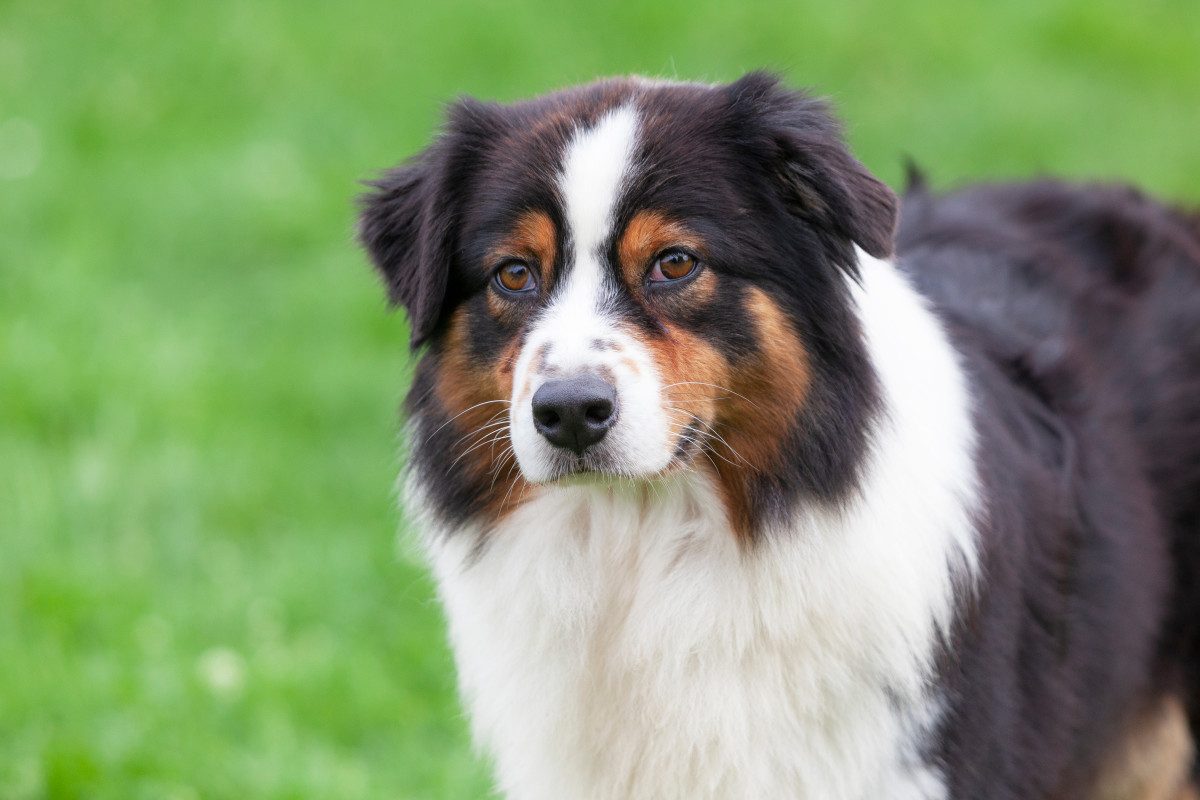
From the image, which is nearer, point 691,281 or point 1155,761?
point 691,281

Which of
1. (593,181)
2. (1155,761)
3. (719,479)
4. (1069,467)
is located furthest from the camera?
(1155,761)

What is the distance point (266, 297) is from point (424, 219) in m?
4.81

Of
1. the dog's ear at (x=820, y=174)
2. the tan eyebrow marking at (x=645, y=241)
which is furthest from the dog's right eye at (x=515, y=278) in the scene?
the dog's ear at (x=820, y=174)

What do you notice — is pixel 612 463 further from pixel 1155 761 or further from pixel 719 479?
pixel 1155 761

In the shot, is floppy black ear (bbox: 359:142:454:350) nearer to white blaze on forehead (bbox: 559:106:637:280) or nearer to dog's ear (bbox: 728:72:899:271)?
white blaze on forehead (bbox: 559:106:637:280)

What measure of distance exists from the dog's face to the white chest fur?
0.42 feet

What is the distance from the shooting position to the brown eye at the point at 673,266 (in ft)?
10.1

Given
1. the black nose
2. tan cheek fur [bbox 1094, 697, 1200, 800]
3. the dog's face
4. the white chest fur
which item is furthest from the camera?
tan cheek fur [bbox 1094, 697, 1200, 800]

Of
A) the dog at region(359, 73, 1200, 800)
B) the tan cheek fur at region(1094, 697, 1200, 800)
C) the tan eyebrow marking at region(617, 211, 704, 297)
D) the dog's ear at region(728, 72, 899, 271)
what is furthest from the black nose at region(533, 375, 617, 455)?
the tan cheek fur at region(1094, 697, 1200, 800)

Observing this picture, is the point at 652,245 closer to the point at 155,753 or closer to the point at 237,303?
the point at 155,753

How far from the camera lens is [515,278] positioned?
3.21 meters

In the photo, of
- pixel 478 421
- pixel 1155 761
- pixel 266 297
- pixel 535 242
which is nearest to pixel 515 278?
pixel 535 242

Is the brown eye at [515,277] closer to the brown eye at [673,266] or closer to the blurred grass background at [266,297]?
the brown eye at [673,266]

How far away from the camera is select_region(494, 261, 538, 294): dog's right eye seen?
3.19m
